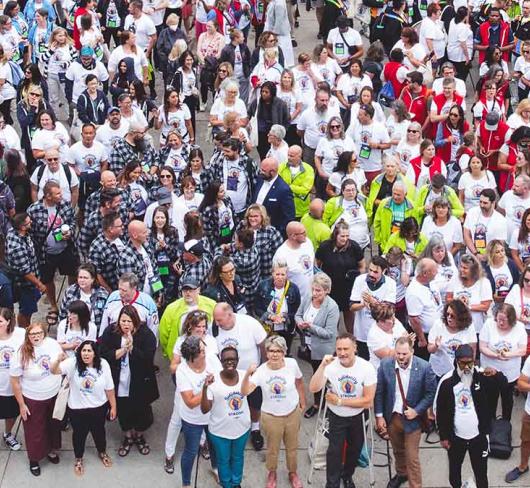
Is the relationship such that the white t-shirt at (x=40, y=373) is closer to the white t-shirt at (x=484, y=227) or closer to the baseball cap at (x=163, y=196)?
the baseball cap at (x=163, y=196)

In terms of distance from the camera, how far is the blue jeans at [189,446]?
884 centimetres

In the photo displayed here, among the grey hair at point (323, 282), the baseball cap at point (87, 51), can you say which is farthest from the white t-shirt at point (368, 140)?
the baseball cap at point (87, 51)

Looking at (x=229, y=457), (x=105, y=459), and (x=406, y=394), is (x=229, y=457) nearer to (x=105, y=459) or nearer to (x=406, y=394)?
(x=105, y=459)

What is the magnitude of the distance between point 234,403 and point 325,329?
1317 mm

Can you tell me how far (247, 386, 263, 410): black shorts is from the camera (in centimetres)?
934

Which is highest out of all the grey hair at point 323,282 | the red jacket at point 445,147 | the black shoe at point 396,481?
the red jacket at point 445,147

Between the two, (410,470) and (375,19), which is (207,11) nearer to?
(375,19)

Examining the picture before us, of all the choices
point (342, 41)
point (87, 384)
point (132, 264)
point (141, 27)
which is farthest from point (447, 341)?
Result: point (141, 27)

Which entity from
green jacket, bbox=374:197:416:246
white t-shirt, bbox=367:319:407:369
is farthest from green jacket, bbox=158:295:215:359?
green jacket, bbox=374:197:416:246

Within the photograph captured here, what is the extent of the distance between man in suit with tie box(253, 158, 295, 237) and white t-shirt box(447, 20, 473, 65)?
→ 17.9ft

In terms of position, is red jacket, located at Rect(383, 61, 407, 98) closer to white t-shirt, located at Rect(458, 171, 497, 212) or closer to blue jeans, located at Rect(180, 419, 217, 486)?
white t-shirt, located at Rect(458, 171, 497, 212)

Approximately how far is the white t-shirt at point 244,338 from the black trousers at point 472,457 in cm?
190

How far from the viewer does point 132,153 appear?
12.2 metres

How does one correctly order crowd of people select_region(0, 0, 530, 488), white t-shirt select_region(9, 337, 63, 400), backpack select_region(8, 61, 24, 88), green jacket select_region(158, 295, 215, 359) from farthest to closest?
backpack select_region(8, 61, 24, 88)
green jacket select_region(158, 295, 215, 359)
white t-shirt select_region(9, 337, 63, 400)
crowd of people select_region(0, 0, 530, 488)
